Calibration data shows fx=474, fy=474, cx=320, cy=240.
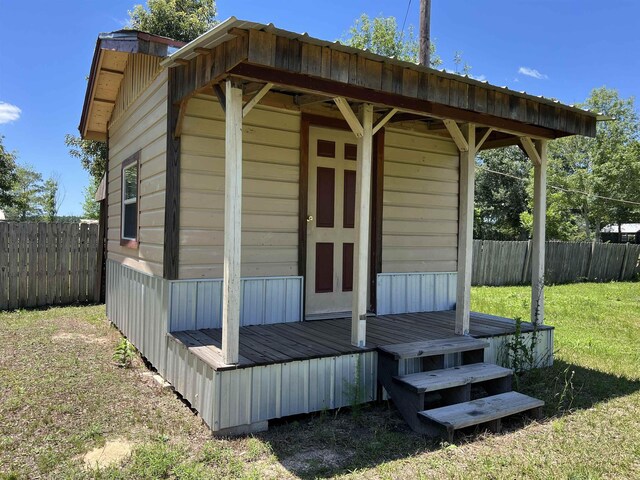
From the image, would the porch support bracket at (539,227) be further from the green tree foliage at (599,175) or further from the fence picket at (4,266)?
the green tree foliage at (599,175)

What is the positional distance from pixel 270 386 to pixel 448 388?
4.66 ft

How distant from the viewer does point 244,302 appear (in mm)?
4625

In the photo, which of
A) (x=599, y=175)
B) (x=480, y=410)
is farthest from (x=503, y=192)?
(x=480, y=410)

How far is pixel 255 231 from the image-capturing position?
4.64 m

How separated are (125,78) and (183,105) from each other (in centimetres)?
280

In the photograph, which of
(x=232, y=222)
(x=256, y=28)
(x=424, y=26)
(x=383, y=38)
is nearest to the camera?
(x=256, y=28)

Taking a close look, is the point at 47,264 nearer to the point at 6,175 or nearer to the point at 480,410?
the point at 480,410

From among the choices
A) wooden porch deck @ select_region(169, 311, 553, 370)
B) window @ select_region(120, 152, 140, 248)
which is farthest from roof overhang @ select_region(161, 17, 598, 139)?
wooden porch deck @ select_region(169, 311, 553, 370)

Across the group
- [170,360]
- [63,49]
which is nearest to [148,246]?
[170,360]

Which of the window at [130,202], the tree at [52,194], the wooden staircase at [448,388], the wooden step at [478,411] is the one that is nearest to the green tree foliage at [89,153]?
the window at [130,202]

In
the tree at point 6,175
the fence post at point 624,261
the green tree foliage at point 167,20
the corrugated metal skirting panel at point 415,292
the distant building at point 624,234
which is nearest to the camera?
the corrugated metal skirting panel at point 415,292

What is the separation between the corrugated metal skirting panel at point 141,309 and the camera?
441 centimetres

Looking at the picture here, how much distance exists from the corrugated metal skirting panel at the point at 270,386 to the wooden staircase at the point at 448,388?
0.85 ft

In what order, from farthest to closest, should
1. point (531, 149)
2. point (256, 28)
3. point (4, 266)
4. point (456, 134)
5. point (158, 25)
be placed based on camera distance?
point (158, 25) → point (4, 266) → point (531, 149) → point (456, 134) → point (256, 28)
